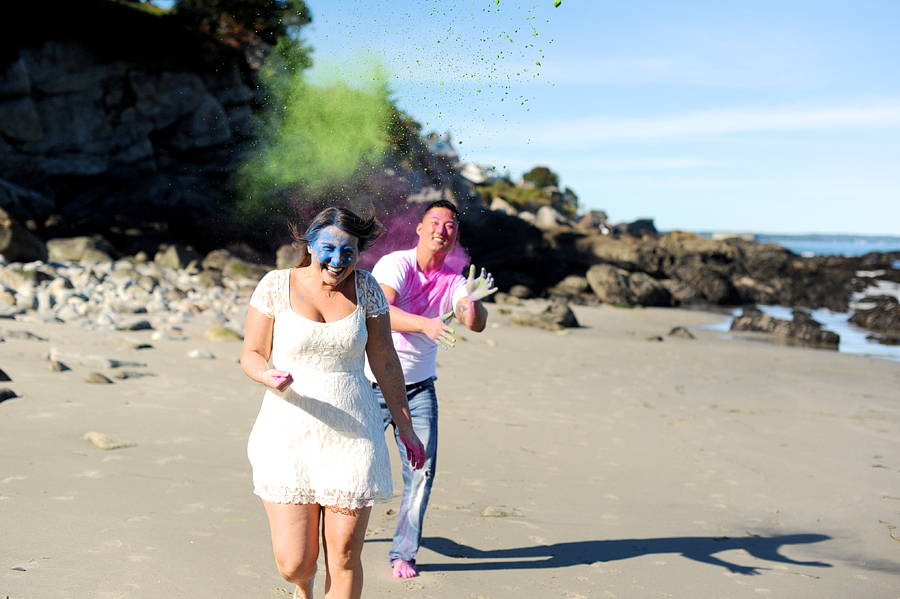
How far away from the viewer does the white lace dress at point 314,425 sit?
301 centimetres

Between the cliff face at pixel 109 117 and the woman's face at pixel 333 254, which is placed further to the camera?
the cliff face at pixel 109 117

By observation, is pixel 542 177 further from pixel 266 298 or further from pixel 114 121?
pixel 266 298

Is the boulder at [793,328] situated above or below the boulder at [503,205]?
below

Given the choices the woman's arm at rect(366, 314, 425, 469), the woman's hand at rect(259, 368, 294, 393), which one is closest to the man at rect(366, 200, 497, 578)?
the woman's arm at rect(366, 314, 425, 469)

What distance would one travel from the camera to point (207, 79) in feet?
93.7

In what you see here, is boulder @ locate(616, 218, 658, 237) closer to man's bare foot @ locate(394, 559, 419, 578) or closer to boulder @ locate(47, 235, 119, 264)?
boulder @ locate(47, 235, 119, 264)

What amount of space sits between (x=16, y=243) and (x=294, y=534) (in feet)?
55.3

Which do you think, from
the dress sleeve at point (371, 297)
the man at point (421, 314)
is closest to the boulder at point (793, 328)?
the man at point (421, 314)

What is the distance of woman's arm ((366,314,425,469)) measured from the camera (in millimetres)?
3264

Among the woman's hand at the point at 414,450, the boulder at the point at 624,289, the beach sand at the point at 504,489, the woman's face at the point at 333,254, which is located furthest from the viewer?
the boulder at the point at 624,289

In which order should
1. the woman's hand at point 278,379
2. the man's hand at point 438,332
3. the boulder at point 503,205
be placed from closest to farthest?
the woman's hand at point 278,379 → the man's hand at point 438,332 → the boulder at point 503,205

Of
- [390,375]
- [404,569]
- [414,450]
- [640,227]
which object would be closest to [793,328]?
[404,569]

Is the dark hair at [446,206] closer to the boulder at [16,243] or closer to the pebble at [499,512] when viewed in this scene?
the pebble at [499,512]

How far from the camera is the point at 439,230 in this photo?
4.20 metres
